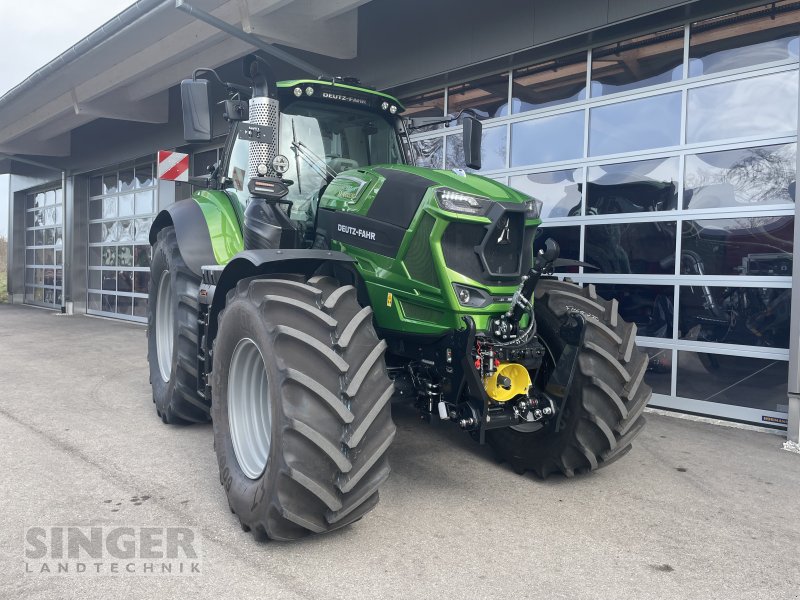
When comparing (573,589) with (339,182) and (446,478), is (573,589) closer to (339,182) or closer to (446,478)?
(446,478)

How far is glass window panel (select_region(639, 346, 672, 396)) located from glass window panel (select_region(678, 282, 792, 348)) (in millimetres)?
262

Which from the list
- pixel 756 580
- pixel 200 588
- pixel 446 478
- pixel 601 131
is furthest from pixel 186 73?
pixel 756 580

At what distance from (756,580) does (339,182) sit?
9.60ft

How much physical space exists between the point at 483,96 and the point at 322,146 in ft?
12.9

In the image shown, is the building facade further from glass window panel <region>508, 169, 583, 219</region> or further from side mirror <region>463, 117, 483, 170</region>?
side mirror <region>463, 117, 483, 170</region>

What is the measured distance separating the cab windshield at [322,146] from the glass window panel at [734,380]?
340 centimetres

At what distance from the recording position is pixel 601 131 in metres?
6.54

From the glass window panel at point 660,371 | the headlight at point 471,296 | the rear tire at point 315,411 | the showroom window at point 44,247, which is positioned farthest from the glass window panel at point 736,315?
the showroom window at point 44,247

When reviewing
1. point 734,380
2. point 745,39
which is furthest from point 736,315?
point 745,39

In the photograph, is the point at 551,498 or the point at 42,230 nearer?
the point at 551,498

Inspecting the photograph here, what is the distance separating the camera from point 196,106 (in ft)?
12.1

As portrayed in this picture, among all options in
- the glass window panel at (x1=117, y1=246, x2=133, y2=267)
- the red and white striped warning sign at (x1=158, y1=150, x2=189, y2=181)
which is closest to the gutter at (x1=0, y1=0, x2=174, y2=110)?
the red and white striped warning sign at (x1=158, y1=150, x2=189, y2=181)

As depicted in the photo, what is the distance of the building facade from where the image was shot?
545cm

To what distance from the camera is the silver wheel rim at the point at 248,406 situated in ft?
11.2
